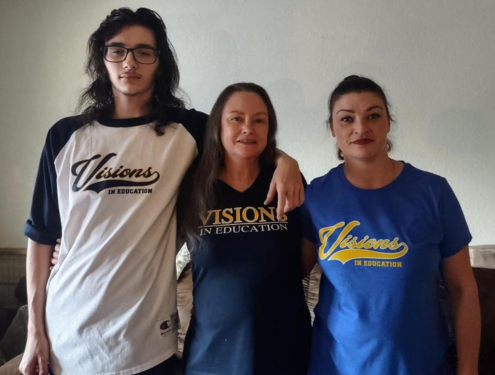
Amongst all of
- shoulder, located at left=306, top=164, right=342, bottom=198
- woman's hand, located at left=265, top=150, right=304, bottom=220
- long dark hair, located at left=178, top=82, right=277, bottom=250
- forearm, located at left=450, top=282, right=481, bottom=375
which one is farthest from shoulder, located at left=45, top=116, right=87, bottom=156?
forearm, located at left=450, top=282, right=481, bottom=375

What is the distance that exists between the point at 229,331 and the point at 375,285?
39 cm

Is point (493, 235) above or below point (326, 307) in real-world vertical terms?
above

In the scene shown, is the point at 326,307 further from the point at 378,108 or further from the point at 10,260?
the point at 10,260

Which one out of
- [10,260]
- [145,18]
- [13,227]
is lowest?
[10,260]

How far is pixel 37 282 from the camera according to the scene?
1.08m

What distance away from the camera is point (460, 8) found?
66.4 inches

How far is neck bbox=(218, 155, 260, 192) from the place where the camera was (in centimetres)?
109

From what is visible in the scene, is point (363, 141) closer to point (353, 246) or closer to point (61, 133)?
point (353, 246)

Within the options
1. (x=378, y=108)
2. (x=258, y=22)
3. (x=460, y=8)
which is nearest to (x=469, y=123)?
(x=460, y=8)

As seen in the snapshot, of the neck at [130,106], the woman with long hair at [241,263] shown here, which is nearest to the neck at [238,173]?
the woman with long hair at [241,263]

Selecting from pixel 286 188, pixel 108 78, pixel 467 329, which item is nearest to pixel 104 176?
pixel 108 78

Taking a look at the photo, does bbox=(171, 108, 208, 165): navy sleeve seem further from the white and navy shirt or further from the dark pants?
the dark pants

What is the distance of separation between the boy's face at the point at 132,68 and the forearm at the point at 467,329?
1.07 meters

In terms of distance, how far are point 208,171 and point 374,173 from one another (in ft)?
1.53
